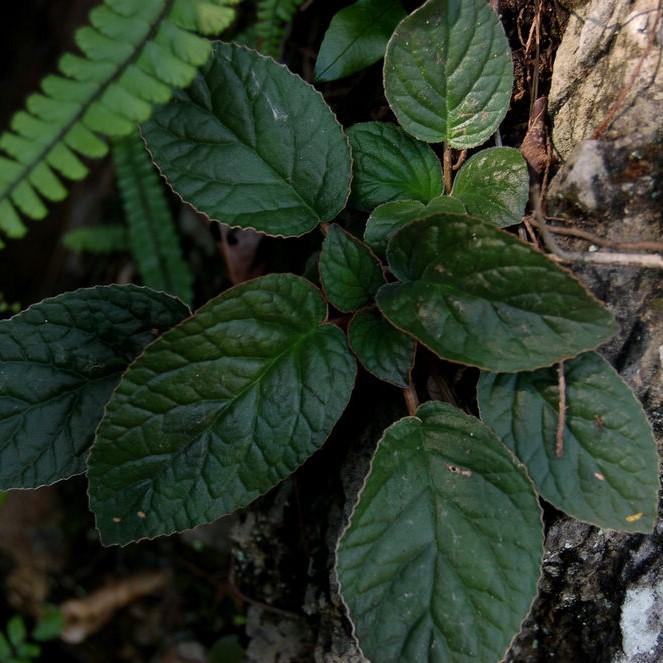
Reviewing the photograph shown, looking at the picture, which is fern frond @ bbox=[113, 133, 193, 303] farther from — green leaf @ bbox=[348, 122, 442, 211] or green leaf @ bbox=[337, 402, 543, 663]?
green leaf @ bbox=[337, 402, 543, 663]

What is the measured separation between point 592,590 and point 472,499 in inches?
18.1

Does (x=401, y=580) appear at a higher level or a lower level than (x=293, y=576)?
higher

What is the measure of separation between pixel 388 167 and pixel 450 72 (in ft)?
0.85

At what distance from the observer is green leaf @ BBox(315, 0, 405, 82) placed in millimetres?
1757

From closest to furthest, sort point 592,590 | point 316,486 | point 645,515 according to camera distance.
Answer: point 645,515 → point 592,590 → point 316,486

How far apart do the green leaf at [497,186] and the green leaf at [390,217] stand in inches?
2.2

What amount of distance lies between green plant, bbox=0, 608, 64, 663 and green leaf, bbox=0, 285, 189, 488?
145 centimetres

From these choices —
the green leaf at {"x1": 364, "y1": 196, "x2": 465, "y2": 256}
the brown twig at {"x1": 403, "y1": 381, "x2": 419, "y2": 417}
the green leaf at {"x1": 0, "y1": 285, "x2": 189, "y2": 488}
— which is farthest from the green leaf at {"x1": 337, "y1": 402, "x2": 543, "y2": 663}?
→ the green leaf at {"x1": 0, "y1": 285, "x2": 189, "y2": 488}

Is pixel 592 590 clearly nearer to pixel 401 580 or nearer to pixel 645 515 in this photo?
pixel 645 515

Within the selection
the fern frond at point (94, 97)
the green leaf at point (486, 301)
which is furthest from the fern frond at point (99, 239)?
the green leaf at point (486, 301)

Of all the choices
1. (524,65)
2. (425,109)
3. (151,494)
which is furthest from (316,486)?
(524,65)

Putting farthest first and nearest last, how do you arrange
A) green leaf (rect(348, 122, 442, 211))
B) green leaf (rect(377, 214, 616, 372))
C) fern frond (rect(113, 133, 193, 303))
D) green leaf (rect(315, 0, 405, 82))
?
fern frond (rect(113, 133, 193, 303)) → green leaf (rect(315, 0, 405, 82)) → green leaf (rect(348, 122, 442, 211)) → green leaf (rect(377, 214, 616, 372))

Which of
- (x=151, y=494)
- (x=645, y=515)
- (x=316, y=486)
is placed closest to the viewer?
(x=645, y=515)

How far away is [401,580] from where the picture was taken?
4.33 ft
